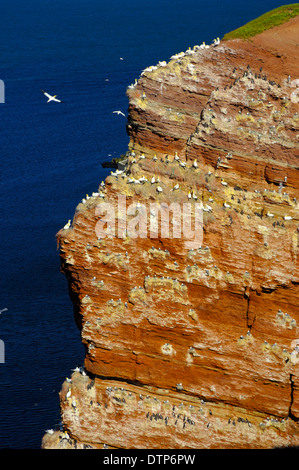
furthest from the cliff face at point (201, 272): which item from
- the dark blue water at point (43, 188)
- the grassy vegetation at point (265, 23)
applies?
the dark blue water at point (43, 188)

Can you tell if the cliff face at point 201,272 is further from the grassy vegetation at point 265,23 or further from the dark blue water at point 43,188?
the dark blue water at point 43,188

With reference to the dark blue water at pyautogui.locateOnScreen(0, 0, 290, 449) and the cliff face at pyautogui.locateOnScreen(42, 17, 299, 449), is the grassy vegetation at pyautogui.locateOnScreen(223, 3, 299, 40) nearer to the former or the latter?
the cliff face at pyautogui.locateOnScreen(42, 17, 299, 449)

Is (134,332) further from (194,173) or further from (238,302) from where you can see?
(194,173)

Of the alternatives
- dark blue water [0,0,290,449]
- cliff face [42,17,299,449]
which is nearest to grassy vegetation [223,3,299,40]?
cliff face [42,17,299,449]

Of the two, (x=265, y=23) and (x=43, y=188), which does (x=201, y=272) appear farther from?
(x=43, y=188)

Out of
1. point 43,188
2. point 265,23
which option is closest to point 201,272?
point 265,23
